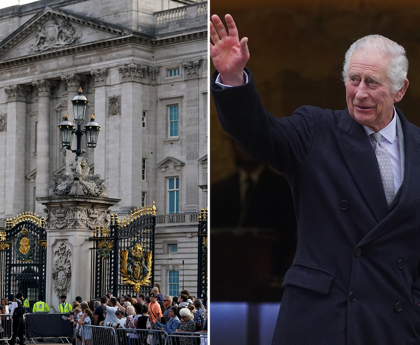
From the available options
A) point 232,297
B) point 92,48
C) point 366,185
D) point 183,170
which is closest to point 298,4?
point 366,185

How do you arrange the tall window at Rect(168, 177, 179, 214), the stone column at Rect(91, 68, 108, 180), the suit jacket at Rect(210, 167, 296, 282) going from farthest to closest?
the stone column at Rect(91, 68, 108, 180) < the tall window at Rect(168, 177, 179, 214) < the suit jacket at Rect(210, 167, 296, 282)

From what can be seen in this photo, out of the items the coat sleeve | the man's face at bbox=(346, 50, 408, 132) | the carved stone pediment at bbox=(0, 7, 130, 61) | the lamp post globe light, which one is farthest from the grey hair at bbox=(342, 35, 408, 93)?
the carved stone pediment at bbox=(0, 7, 130, 61)

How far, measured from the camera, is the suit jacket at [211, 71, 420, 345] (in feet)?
15.6

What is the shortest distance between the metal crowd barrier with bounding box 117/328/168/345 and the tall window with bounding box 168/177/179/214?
3613 centimetres

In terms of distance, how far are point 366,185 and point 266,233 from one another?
26.9 inches

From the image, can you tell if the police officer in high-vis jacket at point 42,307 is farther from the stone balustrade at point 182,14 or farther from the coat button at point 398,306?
the stone balustrade at point 182,14

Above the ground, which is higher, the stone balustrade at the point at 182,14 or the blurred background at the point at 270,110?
the stone balustrade at the point at 182,14

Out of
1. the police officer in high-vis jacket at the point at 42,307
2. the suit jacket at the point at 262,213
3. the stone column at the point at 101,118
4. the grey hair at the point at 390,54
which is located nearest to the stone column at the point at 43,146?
the stone column at the point at 101,118

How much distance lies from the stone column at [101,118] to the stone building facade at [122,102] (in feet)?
0.21

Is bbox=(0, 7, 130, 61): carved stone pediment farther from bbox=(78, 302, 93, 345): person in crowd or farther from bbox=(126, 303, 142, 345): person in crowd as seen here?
bbox=(126, 303, 142, 345): person in crowd

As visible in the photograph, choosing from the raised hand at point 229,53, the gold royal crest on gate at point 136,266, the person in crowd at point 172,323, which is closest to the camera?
the raised hand at point 229,53

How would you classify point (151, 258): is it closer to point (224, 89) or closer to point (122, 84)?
point (224, 89)

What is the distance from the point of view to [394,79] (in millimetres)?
5039

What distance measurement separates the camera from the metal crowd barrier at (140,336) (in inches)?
577
